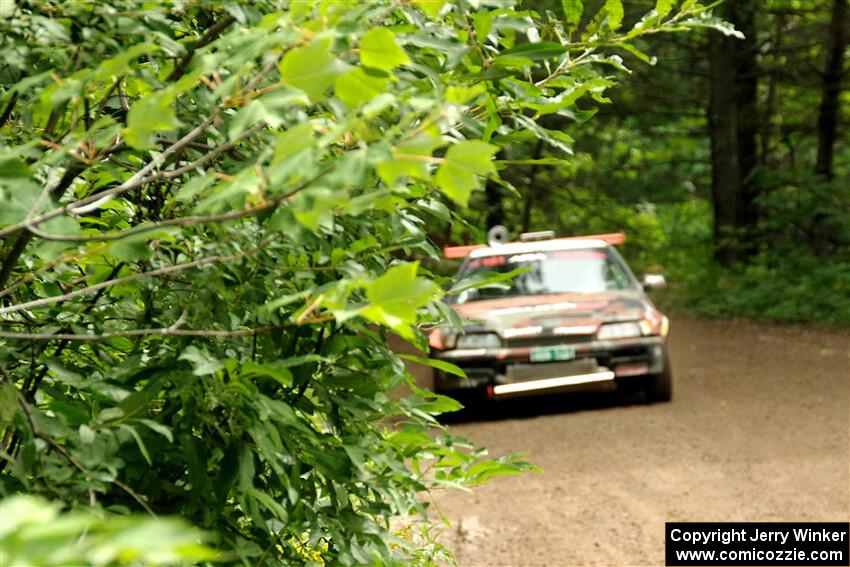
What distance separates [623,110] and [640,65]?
1720 mm

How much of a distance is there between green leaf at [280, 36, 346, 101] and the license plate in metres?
9.64

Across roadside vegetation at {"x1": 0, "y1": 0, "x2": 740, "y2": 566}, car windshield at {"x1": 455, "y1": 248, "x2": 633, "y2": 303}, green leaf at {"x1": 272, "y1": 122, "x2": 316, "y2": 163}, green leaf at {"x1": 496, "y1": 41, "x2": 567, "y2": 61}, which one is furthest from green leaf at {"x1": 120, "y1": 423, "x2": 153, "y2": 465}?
car windshield at {"x1": 455, "y1": 248, "x2": 633, "y2": 303}

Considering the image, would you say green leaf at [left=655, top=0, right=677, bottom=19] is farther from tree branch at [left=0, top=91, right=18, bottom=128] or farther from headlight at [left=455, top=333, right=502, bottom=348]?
headlight at [left=455, top=333, right=502, bottom=348]

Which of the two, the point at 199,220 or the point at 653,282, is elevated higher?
the point at 199,220

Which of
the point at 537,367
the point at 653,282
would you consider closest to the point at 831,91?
the point at 653,282

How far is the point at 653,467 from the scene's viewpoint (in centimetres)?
948

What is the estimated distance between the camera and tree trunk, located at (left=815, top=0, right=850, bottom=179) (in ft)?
74.7

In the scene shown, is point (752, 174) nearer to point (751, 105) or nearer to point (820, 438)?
point (751, 105)

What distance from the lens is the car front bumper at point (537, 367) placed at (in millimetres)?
11438

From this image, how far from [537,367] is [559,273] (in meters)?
1.47

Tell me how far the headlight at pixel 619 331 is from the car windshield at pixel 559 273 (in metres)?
0.85

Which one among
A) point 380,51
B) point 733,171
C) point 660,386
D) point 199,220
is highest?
point 380,51

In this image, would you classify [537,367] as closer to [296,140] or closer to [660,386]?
[660,386]

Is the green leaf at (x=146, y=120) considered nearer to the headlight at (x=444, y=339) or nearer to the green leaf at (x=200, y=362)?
the green leaf at (x=200, y=362)
